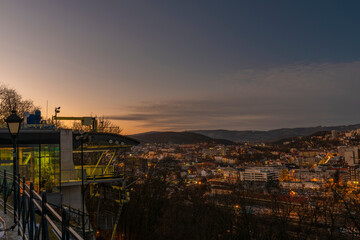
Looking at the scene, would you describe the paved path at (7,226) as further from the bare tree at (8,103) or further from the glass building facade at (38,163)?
the bare tree at (8,103)

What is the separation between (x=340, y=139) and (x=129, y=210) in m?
196

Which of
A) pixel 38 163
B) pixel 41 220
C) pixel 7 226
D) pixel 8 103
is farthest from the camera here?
pixel 8 103

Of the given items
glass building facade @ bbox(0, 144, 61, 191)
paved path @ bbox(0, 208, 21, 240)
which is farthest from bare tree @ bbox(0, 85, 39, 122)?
paved path @ bbox(0, 208, 21, 240)

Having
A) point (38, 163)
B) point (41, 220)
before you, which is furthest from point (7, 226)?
point (38, 163)

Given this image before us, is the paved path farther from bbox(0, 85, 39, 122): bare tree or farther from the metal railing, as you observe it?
bbox(0, 85, 39, 122): bare tree

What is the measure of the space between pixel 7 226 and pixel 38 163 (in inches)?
363

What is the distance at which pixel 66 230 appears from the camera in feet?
9.86

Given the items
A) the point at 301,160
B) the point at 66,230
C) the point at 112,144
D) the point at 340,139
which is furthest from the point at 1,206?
the point at 340,139

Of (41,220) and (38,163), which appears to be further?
(38,163)

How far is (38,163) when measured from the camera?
14.2 metres

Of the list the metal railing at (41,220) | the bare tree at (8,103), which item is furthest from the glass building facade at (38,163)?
A: the bare tree at (8,103)

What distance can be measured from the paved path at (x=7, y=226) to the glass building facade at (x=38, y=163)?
7628 mm

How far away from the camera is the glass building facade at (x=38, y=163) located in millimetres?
13648

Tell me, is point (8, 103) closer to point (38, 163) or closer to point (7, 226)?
point (38, 163)
